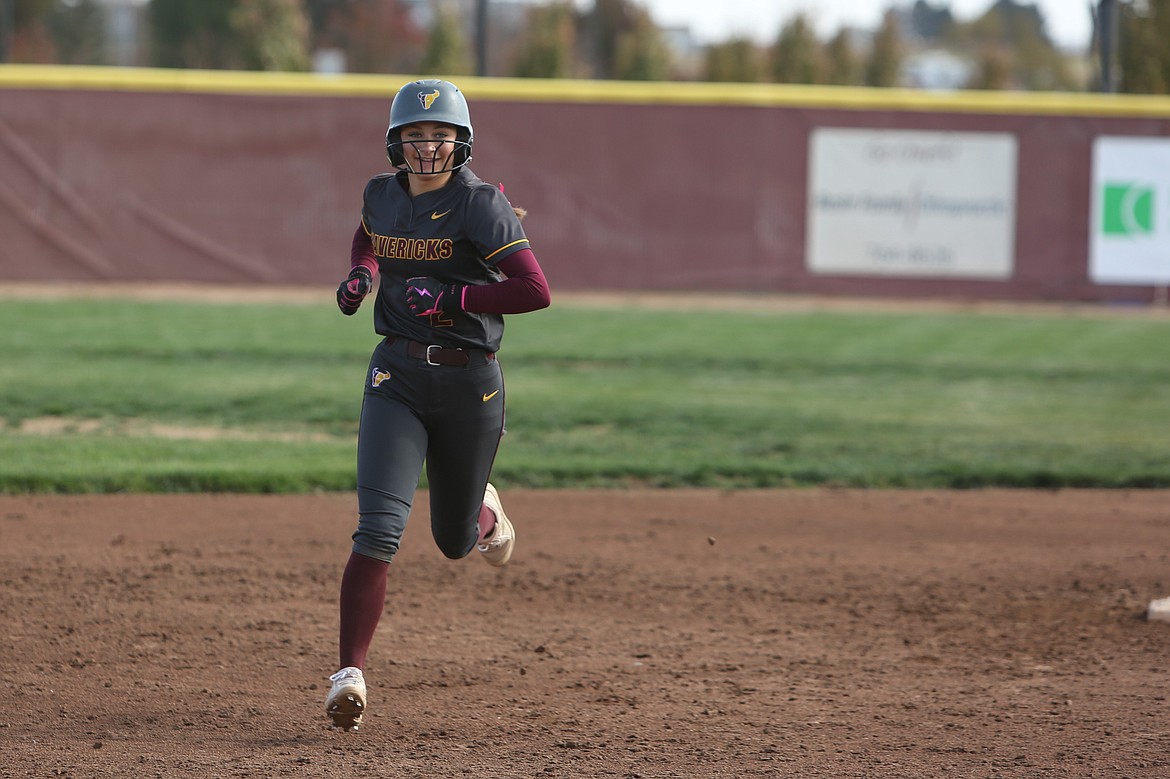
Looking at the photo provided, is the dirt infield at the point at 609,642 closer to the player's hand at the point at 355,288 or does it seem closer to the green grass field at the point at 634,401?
the green grass field at the point at 634,401

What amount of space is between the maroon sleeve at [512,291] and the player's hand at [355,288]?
0.35 metres

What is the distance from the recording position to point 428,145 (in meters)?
4.23

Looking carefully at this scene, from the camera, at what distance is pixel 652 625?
556 centimetres

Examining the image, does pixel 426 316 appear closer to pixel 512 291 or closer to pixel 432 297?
pixel 432 297

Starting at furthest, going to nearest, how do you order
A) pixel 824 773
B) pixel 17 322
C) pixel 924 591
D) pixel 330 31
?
pixel 330 31, pixel 17 322, pixel 924 591, pixel 824 773

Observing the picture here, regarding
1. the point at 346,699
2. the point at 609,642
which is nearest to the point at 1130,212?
the point at 609,642

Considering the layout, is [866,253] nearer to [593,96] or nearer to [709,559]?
[593,96]

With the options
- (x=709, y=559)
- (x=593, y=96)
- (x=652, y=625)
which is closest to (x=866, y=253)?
(x=593, y=96)

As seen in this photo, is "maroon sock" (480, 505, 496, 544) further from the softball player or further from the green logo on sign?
the green logo on sign

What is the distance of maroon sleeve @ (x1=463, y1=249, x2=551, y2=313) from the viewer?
4199 mm

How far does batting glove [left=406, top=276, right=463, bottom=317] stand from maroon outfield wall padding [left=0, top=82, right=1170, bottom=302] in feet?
46.3

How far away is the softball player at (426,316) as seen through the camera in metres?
4.18

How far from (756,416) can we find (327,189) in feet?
31.8

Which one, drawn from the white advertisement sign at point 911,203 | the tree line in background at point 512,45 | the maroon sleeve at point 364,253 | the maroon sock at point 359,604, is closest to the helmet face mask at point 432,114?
the maroon sleeve at point 364,253
